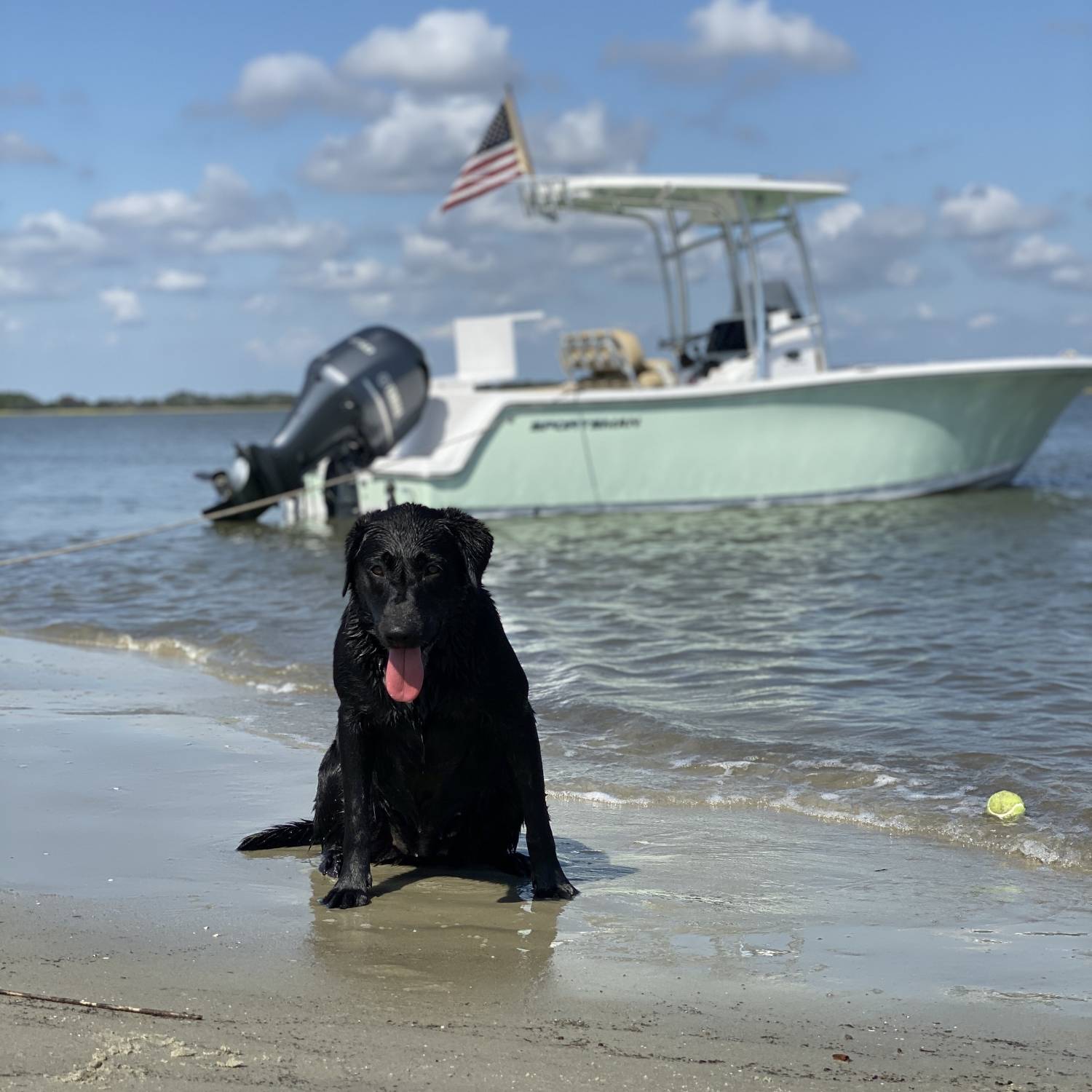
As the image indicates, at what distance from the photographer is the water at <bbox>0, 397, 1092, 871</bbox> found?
17.9ft

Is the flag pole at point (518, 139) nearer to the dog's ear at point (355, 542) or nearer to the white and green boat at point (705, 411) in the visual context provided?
the white and green boat at point (705, 411)

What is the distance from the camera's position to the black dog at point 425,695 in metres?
3.60

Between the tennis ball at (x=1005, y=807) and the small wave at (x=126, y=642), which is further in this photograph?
the small wave at (x=126, y=642)

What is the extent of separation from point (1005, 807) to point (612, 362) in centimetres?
1281

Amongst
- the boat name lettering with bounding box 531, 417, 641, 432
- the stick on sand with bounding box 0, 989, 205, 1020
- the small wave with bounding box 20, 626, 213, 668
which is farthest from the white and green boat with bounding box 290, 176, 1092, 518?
the stick on sand with bounding box 0, 989, 205, 1020

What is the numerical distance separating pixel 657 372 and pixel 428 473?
307cm

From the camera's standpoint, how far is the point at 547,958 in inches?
130

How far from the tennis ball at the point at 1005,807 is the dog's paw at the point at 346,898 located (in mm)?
2323

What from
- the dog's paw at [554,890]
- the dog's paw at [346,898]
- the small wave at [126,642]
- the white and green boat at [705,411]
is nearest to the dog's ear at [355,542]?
the dog's paw at [346,898]

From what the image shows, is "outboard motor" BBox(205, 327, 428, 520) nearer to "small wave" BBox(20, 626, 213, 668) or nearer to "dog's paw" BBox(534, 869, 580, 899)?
"small wave" BBox(20, 626, 213, 668)

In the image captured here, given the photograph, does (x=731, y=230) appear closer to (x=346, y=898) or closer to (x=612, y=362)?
(x=612, y=362)

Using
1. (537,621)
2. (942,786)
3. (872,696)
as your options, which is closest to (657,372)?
(537,621)

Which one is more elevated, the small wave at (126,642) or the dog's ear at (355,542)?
the dog's ear at (355,542)

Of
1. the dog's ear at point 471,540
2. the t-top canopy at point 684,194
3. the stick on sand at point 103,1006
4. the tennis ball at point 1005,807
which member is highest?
the t-top canopy at point 684,194
